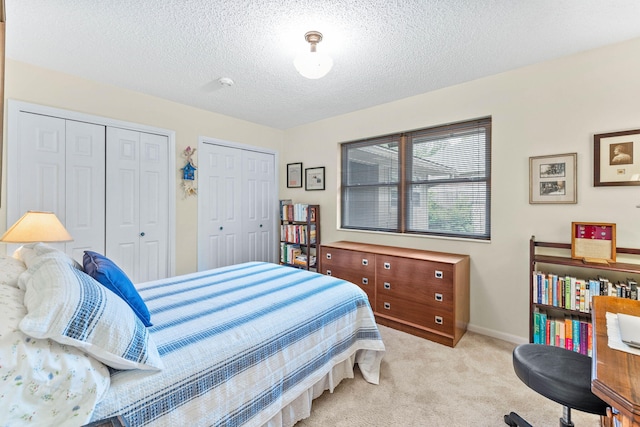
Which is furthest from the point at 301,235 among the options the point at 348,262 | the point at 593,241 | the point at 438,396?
the point at 593,241

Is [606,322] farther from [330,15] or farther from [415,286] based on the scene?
[330,15]

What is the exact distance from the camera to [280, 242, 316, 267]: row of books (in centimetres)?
402

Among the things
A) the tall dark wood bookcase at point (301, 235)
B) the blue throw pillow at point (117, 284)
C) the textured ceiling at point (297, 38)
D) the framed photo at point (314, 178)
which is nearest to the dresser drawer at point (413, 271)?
the tall dark wood bookcase at point (301, 235)

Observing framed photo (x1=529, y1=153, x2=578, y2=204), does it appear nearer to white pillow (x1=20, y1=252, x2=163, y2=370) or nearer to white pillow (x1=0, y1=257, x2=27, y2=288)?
white pillow (x1=20, y1=252, x2=163, y2=370)

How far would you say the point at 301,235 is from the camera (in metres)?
4.10

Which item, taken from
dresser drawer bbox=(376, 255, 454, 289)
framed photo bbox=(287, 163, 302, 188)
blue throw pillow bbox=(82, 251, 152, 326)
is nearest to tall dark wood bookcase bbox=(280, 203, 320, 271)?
framed photo bbox=(287, 163, 302, 188)

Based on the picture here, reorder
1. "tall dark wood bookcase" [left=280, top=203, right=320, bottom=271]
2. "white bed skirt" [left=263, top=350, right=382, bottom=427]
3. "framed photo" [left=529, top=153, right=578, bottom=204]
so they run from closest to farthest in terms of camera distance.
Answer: "white bed skirt" [left=263, top=350, right=382, bottom=427] < "framed photo" [left=529, top=153, right=578, bottom=204] < "tall dark wood bookcase" [left=280, top=203, right=320, bottom=271]

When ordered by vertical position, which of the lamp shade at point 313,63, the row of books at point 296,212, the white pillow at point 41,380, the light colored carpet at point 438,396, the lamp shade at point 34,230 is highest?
the lamp shade at point 313,63

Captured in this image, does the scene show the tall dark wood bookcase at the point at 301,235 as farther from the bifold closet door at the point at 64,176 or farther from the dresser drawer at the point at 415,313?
the bifold closet door at the point at 64,176

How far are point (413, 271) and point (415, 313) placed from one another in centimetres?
40

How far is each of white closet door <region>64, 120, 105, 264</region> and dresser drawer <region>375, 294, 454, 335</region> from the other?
117 inches

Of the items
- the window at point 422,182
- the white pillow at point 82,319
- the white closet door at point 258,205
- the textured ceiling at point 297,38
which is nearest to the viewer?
the white pillow at point 82,319

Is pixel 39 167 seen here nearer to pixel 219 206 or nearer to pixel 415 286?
pixel 219 206

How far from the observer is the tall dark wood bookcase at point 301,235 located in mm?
3994
